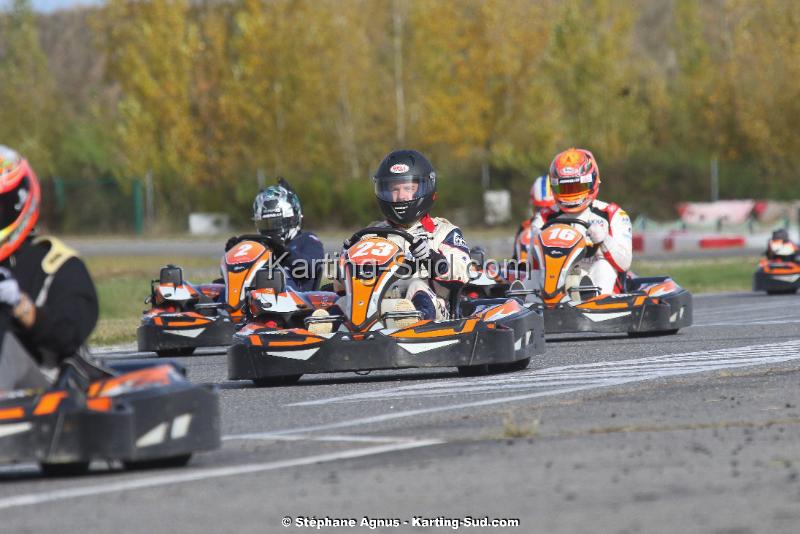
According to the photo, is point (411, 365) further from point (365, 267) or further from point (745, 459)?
point (745, 459)

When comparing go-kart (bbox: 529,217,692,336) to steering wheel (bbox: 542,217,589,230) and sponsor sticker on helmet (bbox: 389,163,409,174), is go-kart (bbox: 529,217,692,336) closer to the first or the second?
steering wheel (bbox: 542,217,589,230)

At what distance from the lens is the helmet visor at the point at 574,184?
1421 cm

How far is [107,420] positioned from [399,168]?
17.0 feet

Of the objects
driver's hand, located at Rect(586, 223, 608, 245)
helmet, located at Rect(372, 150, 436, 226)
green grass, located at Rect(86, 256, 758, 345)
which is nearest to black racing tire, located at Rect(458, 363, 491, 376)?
helmet, located at Rect(372, 150, 436, 226)

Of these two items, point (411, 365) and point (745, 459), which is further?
point (411, 365)

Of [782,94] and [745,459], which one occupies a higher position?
[782,94]

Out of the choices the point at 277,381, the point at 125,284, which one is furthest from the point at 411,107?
the point at 277,381

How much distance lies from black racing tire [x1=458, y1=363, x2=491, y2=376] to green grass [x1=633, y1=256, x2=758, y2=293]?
446 inches

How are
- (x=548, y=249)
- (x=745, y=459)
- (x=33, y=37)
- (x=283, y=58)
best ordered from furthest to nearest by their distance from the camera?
(x=33, y=37) → (x=283, y=58) → (x=548, y=249) → (x=745, y=459)

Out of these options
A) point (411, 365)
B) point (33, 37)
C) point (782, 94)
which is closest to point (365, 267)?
point (411, 365)

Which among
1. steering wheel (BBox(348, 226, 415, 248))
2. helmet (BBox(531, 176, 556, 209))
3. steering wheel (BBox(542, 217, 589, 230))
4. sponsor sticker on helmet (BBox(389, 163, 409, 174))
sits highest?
sponsor sticker on helmet (BBox(389, 163, 409, 174))

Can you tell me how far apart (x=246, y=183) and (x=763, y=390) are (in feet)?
129

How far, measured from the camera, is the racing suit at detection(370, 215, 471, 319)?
33.6 ft

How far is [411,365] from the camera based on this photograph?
977 centimetres
